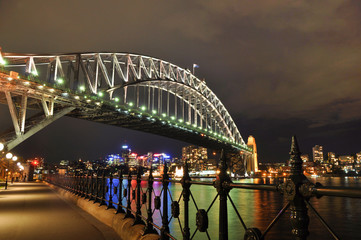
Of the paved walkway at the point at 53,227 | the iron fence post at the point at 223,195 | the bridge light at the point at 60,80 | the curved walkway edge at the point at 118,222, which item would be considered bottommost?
the paved walkway at the point at 53,227

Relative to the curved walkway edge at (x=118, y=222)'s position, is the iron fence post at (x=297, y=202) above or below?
above

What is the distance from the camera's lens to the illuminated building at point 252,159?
337ft

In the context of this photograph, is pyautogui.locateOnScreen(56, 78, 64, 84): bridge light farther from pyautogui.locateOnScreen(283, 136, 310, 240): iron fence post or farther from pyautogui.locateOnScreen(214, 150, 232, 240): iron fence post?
pyautogui.locateOnScreen(283, 136, 310, 240): iron fence post

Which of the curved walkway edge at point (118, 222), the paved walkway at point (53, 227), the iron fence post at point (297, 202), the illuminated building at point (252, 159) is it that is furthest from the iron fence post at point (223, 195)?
the illuminated building at point (252, 159)

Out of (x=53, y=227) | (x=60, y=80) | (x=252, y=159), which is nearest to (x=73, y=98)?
(x=60, y=80)

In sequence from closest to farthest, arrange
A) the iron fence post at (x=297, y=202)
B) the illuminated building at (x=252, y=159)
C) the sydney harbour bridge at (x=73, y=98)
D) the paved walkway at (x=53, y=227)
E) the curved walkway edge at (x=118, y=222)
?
the iron fence post at (x=297, y=202), the curved walkway edge at (x=118, y=222), the paved walkway at (x=53, y=227), the sydney harbour bridge at (x=73, y=98), the illuminated building at (x=252, y=159)

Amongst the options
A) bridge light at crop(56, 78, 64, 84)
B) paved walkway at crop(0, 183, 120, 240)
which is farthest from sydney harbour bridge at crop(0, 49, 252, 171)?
paved walkway at crop(0, 183, 120, 240)

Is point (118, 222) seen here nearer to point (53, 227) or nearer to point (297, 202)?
point (53, 227)

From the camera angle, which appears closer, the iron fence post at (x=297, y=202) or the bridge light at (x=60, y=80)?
the iron fence post at (x=297, y=202)

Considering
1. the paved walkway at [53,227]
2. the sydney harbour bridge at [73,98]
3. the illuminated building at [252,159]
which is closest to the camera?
the paved walkway at [53,227]

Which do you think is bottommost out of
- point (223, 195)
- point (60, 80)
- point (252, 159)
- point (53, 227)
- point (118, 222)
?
point (53, 227)

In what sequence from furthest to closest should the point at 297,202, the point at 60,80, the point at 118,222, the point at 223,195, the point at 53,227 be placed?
the point at 60,80 < the point at 53,227 < the point at 118,222 < the point at 223,195 < the point at 297,202

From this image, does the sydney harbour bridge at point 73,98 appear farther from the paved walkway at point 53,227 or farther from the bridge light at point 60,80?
the paved walkway at point 53,227

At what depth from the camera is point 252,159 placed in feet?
349
